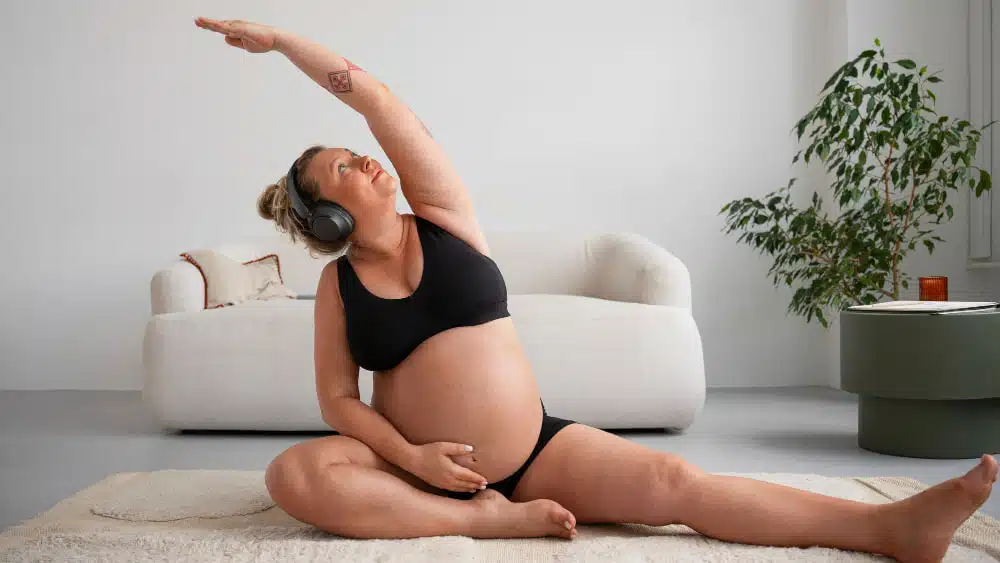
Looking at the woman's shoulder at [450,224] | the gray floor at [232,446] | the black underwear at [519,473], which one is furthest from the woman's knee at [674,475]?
the gray floor at [232,446]

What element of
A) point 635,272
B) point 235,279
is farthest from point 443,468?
point 235,279

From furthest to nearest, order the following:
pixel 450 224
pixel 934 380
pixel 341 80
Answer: pixel 934 380
pixel 450 224
pixel 341 80

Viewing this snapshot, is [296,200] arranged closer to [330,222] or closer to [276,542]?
[330,222]

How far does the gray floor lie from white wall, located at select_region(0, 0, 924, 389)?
76 cm

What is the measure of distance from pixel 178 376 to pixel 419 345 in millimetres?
2008

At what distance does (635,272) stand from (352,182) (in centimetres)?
219

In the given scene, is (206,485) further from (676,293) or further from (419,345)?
(676,293)

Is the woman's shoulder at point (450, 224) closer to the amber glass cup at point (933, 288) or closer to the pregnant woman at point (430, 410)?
the pregnant woman at point (430, 410)

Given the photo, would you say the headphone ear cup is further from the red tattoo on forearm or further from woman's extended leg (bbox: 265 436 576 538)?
woman's extended leg (bbox: 265 436 576 538)

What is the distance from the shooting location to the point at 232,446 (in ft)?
10.3

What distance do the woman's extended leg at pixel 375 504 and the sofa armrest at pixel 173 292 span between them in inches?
79.2

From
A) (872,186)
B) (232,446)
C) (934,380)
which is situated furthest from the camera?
(872,186)

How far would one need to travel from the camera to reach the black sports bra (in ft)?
5.41

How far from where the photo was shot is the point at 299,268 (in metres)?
4.50
